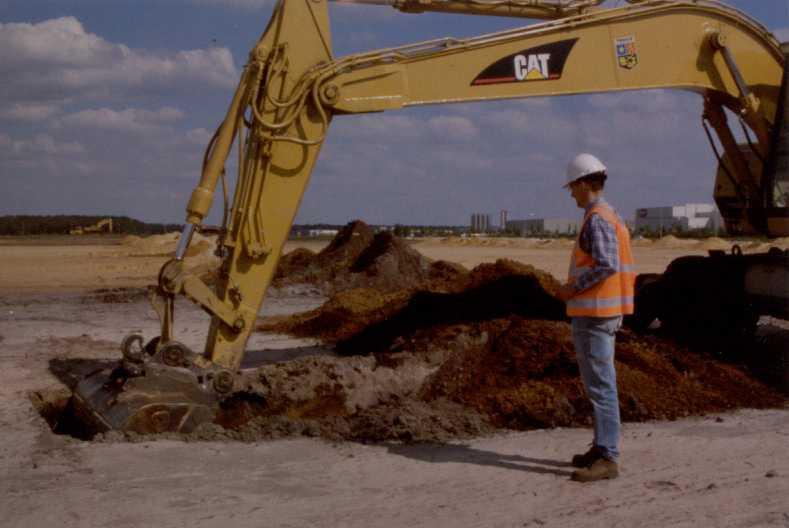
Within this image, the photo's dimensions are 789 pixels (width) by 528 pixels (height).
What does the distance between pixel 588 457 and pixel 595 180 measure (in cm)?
175

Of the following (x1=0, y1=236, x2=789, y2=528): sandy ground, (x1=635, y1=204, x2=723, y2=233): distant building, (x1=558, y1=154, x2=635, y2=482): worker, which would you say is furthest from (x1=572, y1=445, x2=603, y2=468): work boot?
(x1=635, y1=204, x2=723, y2=233): distant building

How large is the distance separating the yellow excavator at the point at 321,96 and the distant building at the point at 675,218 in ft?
151

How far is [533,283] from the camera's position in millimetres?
10578

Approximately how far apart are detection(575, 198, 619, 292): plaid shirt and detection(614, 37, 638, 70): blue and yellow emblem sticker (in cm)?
356

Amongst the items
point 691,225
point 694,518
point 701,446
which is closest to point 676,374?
point 701,446

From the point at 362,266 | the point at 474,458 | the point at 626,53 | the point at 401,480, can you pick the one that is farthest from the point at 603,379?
the point at 362,266

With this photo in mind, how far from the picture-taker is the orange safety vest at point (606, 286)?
547 centimetres

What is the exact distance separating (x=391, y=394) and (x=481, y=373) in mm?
822

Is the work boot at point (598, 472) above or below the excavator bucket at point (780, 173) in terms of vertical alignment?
below

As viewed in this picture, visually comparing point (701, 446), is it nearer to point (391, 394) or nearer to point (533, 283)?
point (391, 394)

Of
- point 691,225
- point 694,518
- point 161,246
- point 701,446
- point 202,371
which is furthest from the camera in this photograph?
point 691,225

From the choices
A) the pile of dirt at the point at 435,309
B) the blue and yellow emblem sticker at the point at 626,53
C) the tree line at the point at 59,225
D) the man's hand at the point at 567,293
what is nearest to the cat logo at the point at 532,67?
the blue and yellow emblem sticker at the point at 626,53

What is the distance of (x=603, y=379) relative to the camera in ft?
18.1

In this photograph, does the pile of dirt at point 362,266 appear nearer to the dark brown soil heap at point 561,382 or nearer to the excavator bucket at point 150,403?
the dark brown soil heap at point 561,382
